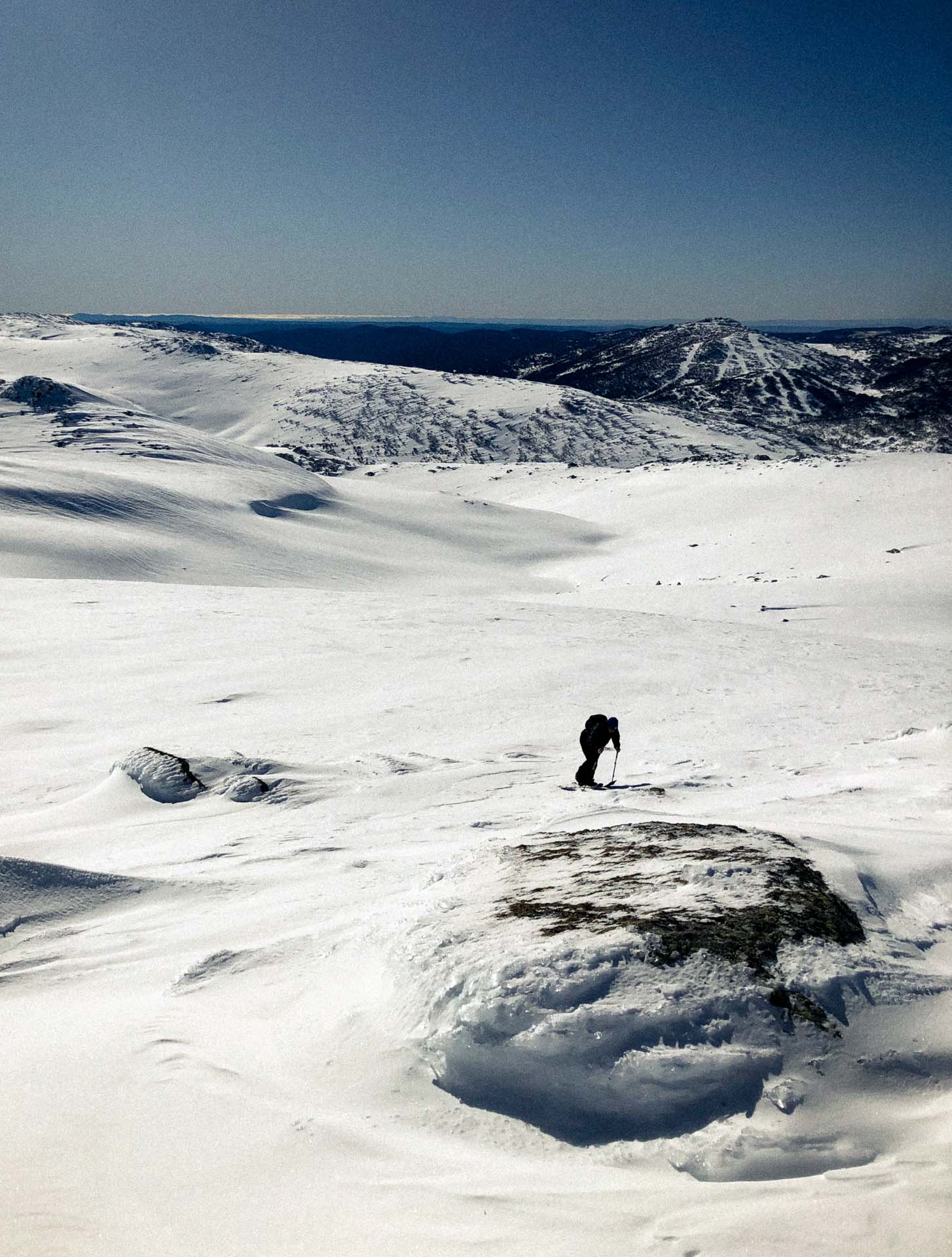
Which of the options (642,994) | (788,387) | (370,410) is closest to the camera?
(642,994)

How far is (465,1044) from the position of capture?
130 inches

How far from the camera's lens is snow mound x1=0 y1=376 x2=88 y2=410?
215 feet

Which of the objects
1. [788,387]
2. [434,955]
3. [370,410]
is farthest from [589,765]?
[788,387]

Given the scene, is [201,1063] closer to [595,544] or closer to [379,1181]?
[379,1181]

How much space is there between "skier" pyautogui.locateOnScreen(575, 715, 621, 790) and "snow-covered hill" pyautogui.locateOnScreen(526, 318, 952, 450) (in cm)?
13127

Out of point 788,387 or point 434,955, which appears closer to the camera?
point 434,955

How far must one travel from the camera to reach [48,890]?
17.6 feet

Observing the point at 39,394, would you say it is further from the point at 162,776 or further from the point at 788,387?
the point at 788,387

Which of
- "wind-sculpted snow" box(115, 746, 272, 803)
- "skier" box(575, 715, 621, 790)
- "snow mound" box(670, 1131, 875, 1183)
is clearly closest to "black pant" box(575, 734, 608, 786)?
"skier" box(575, 715, 621, 790)

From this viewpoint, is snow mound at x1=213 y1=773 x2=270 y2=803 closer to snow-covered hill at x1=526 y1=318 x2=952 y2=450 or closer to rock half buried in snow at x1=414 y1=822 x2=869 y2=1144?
rock half buried in snow at x1=414 y1=822 x2=869 y2=1144

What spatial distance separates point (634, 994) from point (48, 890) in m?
4.32

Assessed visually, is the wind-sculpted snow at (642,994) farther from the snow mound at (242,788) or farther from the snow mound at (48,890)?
the snow mound at (242,788)

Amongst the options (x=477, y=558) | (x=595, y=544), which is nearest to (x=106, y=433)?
(x=477, y=558)

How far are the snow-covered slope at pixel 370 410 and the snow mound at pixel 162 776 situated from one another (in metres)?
75.4
